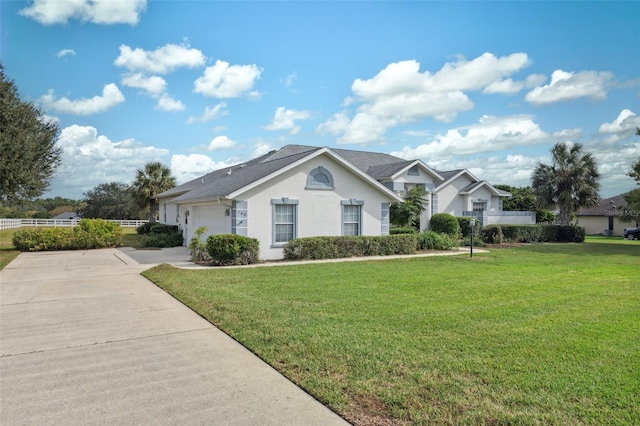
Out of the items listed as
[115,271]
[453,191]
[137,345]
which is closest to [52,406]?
[137,345]

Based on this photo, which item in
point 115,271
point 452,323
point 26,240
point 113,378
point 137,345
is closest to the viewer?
point 113,378

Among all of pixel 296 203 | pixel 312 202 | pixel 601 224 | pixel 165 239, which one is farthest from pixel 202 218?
pixel 601 224

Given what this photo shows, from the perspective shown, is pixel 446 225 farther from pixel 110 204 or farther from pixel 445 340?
pixel 110 204

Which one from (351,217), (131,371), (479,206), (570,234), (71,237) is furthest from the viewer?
(479,206)

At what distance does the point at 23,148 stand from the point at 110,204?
53532mm

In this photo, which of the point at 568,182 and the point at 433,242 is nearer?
the point at 433,242

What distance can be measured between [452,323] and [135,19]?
14531mm

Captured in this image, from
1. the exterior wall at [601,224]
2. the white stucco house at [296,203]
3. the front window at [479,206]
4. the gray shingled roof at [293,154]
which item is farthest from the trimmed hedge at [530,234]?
the exterior wall at [601,224]

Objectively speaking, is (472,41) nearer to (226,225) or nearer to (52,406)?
(226,225)

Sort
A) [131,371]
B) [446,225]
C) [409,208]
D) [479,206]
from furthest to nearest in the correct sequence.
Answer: [479,206], [446,225], [409,208], [131,371]

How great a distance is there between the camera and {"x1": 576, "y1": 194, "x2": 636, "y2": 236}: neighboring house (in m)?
41.8

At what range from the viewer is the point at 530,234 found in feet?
85.4

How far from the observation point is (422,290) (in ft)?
30.0

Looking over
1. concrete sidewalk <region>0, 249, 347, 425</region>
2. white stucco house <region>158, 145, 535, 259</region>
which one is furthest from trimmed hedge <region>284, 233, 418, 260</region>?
concrete sidewalk <region>0, 249, 347, 425</region>
